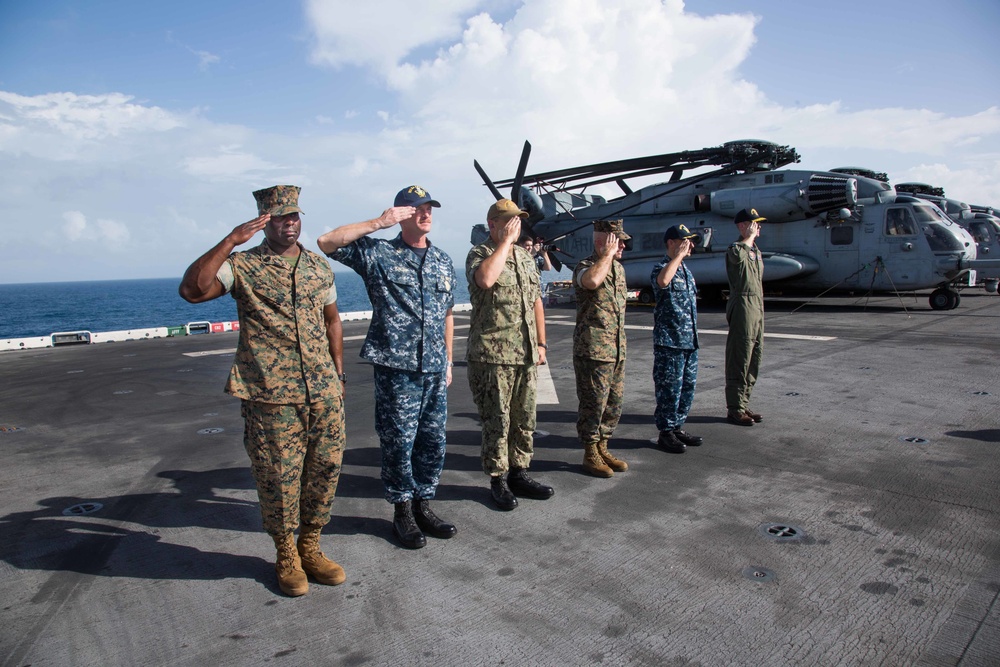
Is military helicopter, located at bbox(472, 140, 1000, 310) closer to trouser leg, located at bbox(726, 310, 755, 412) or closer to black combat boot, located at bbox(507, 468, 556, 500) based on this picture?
trouser leg, located at bbox(726, 310, 755, 412)

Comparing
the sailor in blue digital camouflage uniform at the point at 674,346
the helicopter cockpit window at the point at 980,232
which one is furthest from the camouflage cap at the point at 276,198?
the helicopter cockpit window at the point at 980,232

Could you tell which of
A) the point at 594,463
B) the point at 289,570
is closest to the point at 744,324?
the point at 594,463

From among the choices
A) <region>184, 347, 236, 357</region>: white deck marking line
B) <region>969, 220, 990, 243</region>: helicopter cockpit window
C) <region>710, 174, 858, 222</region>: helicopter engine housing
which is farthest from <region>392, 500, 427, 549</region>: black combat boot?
<region>969, 220, 990, 243</region>: helicopter cockpit window

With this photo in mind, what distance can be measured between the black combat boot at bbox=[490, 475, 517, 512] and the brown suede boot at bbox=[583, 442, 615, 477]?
685mm

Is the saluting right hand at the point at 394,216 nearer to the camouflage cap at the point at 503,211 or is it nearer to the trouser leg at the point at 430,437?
the camouflage cap at the point at 503,211

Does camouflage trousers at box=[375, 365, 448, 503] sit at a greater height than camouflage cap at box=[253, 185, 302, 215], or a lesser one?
lesser

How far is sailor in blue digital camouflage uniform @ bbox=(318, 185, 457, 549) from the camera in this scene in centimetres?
319

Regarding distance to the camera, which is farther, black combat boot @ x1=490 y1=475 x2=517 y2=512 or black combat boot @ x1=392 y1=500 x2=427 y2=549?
black combat boot @ x1=490 y1=475 x2=517 y2=512

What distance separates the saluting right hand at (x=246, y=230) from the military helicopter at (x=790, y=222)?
1369 cm

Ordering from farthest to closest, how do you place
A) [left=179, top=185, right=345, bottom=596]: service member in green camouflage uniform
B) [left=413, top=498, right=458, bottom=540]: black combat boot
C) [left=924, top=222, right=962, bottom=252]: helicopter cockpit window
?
1. [left=924, top=222, right=962, bottom=252]: helicopter cockpit window
2. [left=413, top=498, right=458, bottom=540]: black combat boot
3. [left=179, top=185, right=345, bottom=596]: service member in green camouflage uniform

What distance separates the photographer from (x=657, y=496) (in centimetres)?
373

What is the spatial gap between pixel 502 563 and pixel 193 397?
543cm

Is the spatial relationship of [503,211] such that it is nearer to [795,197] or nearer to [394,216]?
[394,216]

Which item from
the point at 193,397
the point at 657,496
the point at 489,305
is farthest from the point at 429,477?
the point at 193,397
